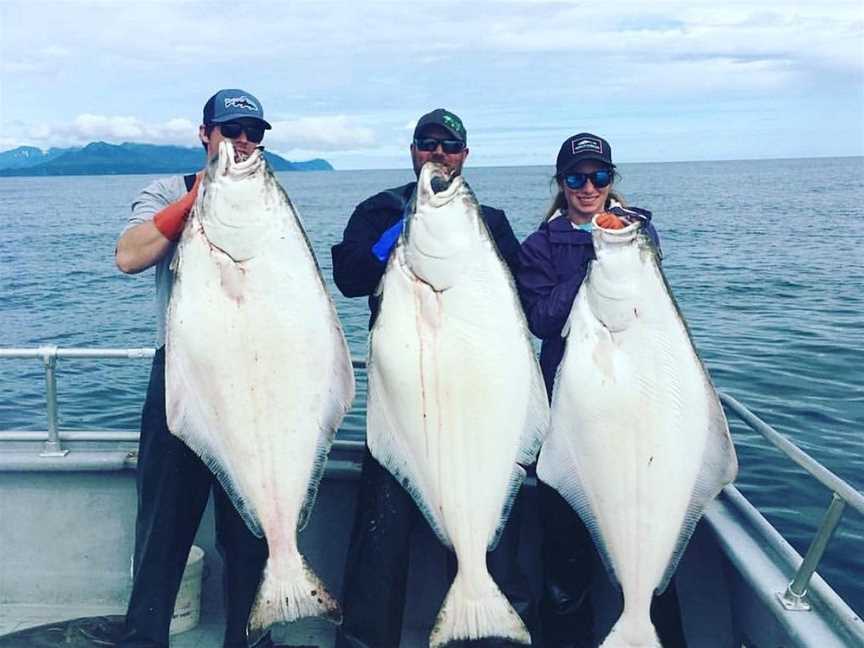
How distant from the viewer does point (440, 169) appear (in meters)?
Answer: 2.94

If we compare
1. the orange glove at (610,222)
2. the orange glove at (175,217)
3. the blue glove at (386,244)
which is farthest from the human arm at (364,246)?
the orange glove at (610,222)

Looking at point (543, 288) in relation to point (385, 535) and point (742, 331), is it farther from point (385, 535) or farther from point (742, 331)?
point (742, 331)

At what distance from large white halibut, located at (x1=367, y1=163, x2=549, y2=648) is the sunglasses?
0.81m

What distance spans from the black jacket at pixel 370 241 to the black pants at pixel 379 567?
28.7 inches

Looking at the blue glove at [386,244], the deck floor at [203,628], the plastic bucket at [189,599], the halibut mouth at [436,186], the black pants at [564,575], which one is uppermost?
the halibut mouth at [436,186]

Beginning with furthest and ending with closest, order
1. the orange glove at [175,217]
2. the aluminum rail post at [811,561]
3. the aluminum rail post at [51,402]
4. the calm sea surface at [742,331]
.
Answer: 1. the calm sea surface at [742,331]
2. the aluminum rail post at [51,402]
3. the orange glove at [175,217]
4. the aluminum rail post at [811,561]

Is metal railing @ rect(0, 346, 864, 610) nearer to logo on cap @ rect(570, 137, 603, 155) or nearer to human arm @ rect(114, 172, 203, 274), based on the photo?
human arm @ rect(114, 172, 203, 274)

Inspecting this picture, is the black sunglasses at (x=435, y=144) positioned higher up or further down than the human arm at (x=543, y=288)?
higher up

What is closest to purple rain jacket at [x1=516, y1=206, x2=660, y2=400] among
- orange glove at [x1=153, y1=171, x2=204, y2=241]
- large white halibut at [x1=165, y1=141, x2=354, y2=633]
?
large white halibut at [x1=165, y1=141, x2=354, y2=633]

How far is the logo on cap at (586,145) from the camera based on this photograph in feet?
11.6

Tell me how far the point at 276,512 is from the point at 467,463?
701 mm

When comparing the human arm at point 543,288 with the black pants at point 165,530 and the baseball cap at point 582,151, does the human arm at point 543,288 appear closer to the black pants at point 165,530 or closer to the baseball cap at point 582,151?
the baseball cap at point 582,151

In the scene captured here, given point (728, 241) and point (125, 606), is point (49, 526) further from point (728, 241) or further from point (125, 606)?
point (728, 241)

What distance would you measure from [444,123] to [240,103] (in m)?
0.83
